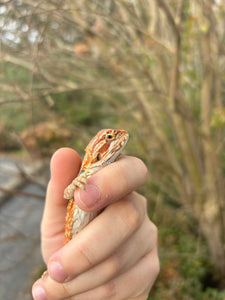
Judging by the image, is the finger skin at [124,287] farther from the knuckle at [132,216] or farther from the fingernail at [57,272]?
the knuckle at [132,216]

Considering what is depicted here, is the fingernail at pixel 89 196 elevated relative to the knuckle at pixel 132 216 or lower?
elevated

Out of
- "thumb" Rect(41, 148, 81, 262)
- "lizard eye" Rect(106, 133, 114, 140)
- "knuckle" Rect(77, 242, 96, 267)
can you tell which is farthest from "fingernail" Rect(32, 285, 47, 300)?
"lizard eye" Rect(106, 133, 114, 140)

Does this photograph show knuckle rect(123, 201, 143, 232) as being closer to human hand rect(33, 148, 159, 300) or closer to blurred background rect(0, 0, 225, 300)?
human hand rect(33, 148, 159, 300)

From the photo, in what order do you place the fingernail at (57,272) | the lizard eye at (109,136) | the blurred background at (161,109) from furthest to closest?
the blurred background at (161,109)
the lizard eye at (109,136)
the fingernail at (57,272)

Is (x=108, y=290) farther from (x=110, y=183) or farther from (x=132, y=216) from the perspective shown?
(x=110, y=183)

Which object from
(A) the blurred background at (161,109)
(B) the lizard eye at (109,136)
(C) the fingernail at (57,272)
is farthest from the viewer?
(A) the blurred background at (161,109)

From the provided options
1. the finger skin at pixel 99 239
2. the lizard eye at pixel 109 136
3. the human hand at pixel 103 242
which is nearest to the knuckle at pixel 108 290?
the human hand at pixel 103 242
